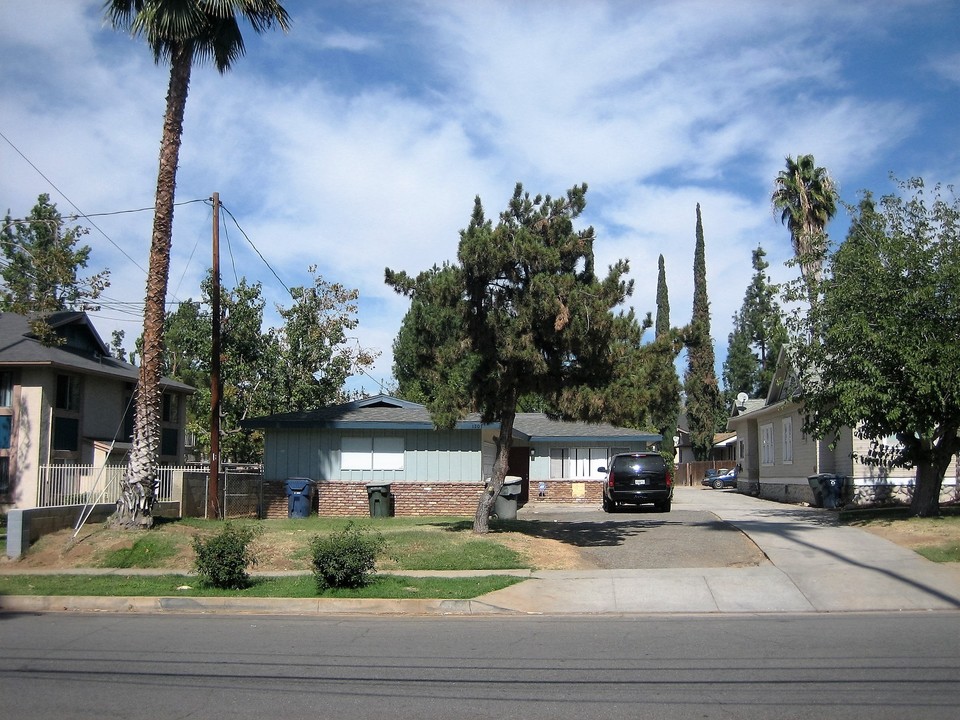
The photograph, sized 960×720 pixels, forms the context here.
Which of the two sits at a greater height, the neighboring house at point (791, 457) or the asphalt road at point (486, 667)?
the neighboring house at point (791, 457)

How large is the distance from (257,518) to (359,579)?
523 inches

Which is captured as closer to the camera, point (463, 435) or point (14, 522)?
point (14, 522)

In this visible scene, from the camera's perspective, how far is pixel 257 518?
2492 cm

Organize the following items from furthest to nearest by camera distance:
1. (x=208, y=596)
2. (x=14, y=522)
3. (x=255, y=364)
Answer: (x=255, y=364) < (x=14, y=522) < (x=208, y=596)

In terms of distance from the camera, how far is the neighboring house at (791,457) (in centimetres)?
2364

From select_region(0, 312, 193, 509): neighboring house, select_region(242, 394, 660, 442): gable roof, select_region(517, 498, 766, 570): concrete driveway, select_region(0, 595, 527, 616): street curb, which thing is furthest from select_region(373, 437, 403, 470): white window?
select_region(0, 595, 527, 616): street curb

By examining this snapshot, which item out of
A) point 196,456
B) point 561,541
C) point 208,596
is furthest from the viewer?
point 196,456

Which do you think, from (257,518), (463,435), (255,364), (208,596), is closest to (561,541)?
(208,596)

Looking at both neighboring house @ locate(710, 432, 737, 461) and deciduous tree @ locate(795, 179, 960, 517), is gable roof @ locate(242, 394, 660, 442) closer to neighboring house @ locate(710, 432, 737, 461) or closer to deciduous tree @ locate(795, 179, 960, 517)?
deciduous tree @ locate(795, 179, 960, 517)

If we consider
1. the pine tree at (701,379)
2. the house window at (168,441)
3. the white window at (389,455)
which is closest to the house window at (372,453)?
the white window at (389,455)

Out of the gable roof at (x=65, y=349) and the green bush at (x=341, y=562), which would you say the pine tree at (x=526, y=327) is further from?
the gable roof at (x=65, y=349)

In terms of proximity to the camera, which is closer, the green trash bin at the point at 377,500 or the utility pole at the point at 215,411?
the utility pole at the point at 215,411

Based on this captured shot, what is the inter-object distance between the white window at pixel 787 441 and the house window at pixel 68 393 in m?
23.4

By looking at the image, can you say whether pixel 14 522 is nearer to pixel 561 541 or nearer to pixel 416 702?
pixel 561 541
